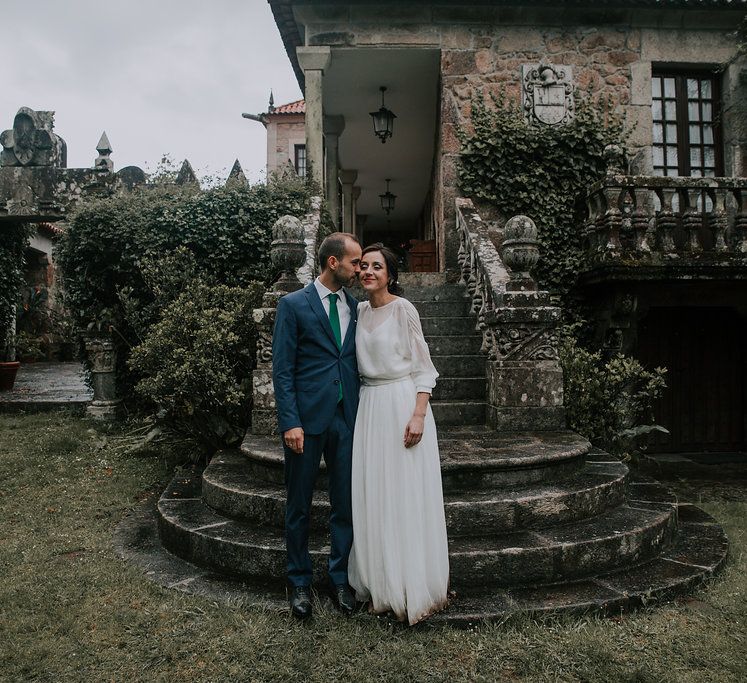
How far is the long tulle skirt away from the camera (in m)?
3.04

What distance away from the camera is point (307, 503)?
3.17 meters

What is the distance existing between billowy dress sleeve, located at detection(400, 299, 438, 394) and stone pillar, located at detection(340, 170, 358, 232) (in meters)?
11.3

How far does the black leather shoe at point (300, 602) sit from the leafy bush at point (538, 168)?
624 cm

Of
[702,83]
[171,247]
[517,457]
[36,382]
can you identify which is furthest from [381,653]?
[36,382]

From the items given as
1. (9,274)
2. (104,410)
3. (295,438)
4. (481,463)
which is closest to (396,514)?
(295,438)

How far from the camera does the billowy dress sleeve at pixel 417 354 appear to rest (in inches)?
125

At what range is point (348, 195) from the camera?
48.0 ft

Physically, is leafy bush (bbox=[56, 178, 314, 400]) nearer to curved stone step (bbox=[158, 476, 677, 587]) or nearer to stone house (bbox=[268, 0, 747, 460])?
stone house (bbox=[268, 0, 747, 460])

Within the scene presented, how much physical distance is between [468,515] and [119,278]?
6.11 meters

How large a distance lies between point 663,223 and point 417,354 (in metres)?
5.52

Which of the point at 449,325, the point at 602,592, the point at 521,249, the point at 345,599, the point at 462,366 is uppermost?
the point at 521,249

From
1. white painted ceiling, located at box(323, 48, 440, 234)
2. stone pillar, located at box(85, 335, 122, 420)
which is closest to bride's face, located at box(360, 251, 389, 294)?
stone pillar, located at box(85, 335, 122, 420)

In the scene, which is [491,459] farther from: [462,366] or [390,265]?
[462,366]

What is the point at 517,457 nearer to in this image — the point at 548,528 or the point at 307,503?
the point at 548,528
